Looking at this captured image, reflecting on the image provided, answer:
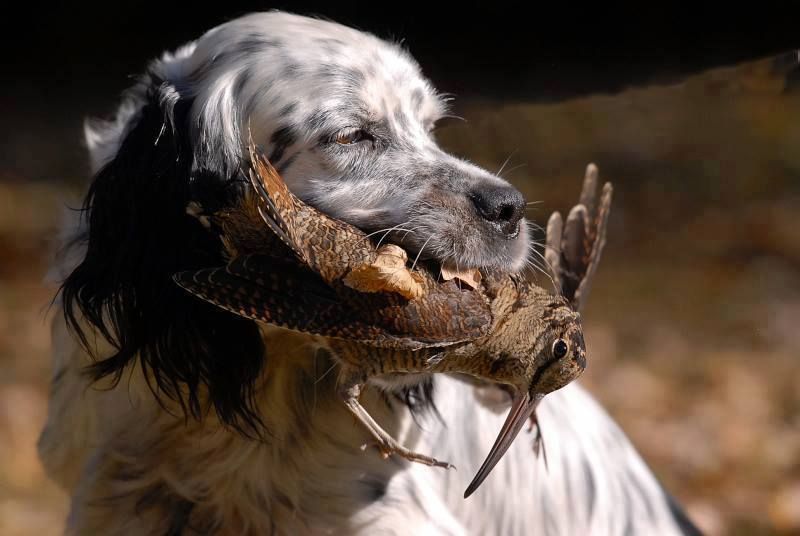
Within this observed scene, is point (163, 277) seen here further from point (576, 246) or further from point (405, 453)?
point (576, 246)

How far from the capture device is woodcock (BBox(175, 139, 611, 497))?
1918 millimetres

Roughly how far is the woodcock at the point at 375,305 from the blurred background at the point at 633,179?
1.38 metres

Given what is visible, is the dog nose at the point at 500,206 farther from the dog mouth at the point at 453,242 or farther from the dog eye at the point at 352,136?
the dog eye at the point at 352,136

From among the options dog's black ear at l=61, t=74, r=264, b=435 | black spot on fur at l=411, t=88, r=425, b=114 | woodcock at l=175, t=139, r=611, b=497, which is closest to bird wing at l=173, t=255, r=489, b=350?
woodcock at l=175, t=139, r=611, b=497

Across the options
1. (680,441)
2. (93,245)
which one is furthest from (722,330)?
(93,245)

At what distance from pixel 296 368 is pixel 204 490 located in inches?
→ 13.5

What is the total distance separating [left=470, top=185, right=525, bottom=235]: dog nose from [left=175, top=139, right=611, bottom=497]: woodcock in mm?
101

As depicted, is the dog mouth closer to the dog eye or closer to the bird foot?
the dog eye

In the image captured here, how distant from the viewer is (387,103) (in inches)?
94.6

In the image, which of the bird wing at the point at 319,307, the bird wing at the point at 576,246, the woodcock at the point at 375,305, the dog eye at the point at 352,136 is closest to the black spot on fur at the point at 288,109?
the dog eye at the point at 352,136

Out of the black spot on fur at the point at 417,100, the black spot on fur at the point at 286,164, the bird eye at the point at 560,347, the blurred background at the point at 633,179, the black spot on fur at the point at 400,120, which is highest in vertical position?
the black spot on fur at the point at 417,100

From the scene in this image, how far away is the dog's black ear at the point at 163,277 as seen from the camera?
2.26m

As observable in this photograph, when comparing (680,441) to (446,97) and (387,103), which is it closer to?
(446,97)

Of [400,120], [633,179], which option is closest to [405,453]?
[400,120]
